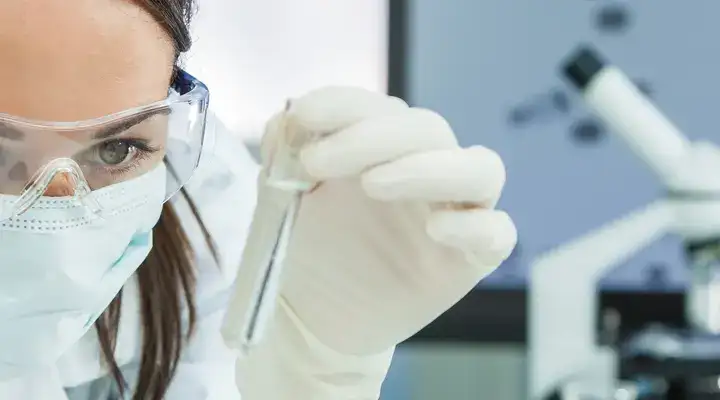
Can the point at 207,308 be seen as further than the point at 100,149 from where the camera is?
Yes

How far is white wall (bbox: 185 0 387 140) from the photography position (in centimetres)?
150

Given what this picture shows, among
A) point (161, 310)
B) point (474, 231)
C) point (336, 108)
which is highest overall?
point (336, 108)

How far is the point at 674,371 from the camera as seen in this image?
4.00 ft

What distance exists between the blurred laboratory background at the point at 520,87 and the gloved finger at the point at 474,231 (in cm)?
88

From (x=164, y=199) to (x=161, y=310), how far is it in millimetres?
239

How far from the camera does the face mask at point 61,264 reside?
2.11 feet

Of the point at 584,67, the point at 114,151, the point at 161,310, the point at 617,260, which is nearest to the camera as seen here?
the point at 114,151

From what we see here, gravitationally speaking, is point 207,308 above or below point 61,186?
below

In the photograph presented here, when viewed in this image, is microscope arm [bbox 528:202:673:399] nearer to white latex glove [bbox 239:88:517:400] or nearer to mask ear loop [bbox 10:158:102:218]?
white latex glove [bbox 239:88:517:400]

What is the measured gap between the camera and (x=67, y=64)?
1.85ft

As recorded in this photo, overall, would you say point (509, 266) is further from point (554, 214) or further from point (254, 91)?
point (254, 91)

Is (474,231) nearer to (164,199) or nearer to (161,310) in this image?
(164,199)

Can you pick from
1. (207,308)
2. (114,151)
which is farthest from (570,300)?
(114,151)

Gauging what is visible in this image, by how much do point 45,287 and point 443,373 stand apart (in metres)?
1.07
